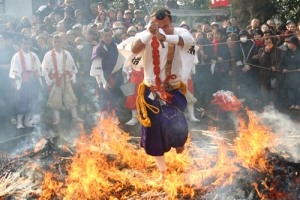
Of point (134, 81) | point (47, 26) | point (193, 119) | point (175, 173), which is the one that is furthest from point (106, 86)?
point (47, 26)

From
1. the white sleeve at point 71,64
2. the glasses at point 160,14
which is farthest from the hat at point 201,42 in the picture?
the glasses at point 160,14

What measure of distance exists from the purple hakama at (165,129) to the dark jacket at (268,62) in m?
5.79

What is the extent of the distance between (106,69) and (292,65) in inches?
191

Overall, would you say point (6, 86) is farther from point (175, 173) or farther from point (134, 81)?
point (175, 173)

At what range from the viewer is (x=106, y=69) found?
→ 8508 millimetres

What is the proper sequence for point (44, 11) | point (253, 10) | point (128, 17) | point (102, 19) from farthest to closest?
point (253, 10) → point (44, 11) → point (128, 17) → point (102, 19)

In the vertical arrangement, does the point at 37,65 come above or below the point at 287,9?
below

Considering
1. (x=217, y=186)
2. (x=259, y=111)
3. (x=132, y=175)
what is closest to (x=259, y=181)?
(x=217, y=186)

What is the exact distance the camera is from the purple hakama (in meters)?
4.75

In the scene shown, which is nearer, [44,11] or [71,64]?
[71,64]

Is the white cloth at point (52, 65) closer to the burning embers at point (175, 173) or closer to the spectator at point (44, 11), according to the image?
the burning embers at point (175, 173)

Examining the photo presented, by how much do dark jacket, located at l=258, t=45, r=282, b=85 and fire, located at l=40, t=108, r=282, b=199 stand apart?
12.5 ft

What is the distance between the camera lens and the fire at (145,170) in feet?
15.5

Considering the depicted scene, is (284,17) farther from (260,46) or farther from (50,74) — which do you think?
(50,74)
